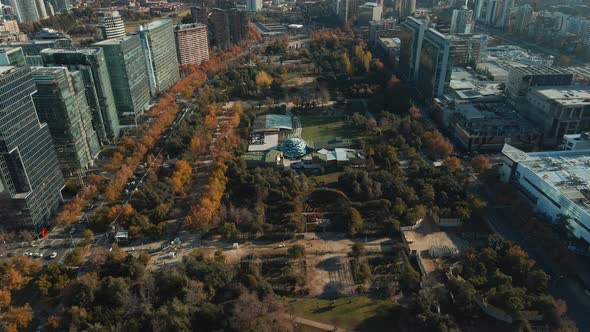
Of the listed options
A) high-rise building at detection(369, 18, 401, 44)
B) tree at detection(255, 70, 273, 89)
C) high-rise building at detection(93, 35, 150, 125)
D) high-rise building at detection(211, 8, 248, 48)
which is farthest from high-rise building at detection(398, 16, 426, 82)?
high-rise building at detection(93, 35, 150, 125)

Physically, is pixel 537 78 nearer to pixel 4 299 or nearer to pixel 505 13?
pixel 4 299

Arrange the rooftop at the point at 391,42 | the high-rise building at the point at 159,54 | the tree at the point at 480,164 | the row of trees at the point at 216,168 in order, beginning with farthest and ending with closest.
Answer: the rooftop at the point at 391,42 → the high-rise building at the point at 159,54 → the tree at the point at 480,164 → the row of trees at the point at 216,168

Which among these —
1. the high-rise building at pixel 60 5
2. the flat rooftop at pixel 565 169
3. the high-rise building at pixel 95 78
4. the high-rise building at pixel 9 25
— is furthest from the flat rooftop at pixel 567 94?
the high-rise building at pixel 60 5

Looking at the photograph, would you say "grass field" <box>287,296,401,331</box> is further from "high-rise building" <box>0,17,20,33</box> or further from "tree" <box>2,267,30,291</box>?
"high-rise building" <box>0,17,20,33</box>

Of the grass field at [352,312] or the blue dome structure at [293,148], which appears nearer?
the grass field at [352,312]

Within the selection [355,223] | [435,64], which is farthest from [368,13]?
[355,223]

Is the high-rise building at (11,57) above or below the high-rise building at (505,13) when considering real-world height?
above

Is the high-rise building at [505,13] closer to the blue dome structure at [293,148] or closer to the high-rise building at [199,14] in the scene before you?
the high-rise building at [199,14]
